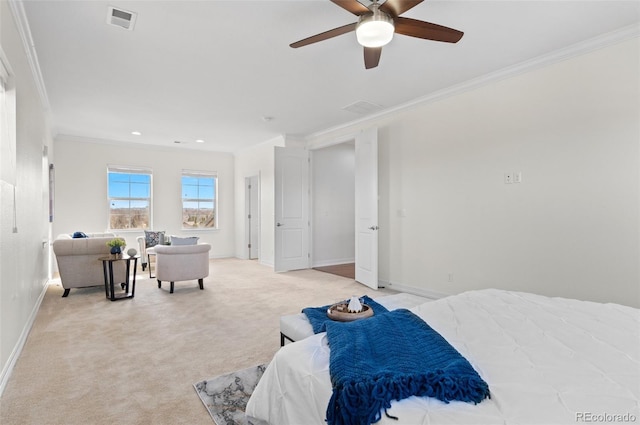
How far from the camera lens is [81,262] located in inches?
179

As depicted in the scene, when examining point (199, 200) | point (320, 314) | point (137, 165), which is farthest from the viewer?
point (199, 200)

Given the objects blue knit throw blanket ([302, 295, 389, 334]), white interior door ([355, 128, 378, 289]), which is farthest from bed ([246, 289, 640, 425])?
white interior door ([355, 128, 378, 289])

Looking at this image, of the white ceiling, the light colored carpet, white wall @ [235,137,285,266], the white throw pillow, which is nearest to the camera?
the light colored carpet

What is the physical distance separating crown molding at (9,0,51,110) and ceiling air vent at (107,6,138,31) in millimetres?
568

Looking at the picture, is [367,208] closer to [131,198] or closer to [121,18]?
Answer: [121,18]

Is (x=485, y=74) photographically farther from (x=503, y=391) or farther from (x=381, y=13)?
(x=503, y=391)

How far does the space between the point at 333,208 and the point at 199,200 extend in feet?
11.0

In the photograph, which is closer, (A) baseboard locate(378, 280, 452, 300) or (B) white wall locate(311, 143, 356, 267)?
(A) baseboard locate(378, 280, 452, 300)

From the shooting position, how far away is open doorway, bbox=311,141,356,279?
6930 mm

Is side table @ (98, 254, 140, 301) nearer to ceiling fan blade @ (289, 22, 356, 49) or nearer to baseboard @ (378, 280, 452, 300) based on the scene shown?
baseboard @ (378, 280, 452, 300)

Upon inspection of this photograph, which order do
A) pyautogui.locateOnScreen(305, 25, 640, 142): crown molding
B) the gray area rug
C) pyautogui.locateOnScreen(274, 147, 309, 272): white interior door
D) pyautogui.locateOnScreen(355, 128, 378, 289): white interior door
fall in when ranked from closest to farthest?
the gray area rug → pyautogui.locateOnScreen(305, 25, 640, 142): crown molding → pyautogui.locateOnScreen(355, 128, 378, 289): white interior door → pyautogui.locateOnScreen(274, 147, 309, 272): white interior door

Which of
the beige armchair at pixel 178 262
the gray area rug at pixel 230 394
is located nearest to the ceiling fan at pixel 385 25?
the gray area rug at pixel 230 394

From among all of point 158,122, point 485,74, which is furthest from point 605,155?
point 158,122

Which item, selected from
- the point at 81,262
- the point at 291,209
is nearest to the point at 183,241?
the point at 81,262
